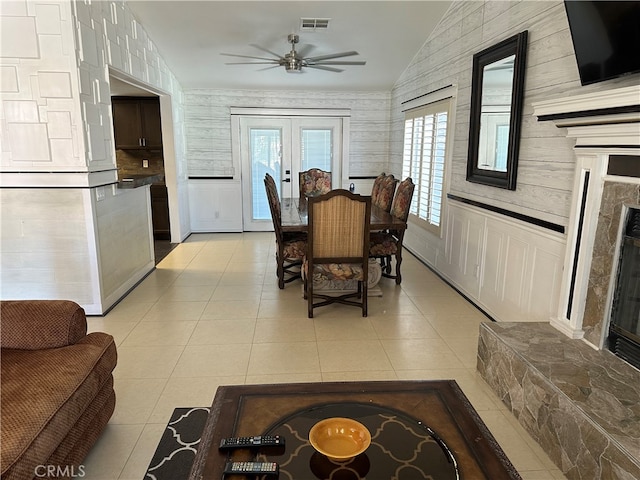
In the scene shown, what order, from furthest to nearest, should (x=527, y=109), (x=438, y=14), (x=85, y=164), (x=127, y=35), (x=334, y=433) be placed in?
(x=438, y=14)
(x=127, y=35)
(x=85, y=164)
(x=527, y=109)
(x=334, y=433)

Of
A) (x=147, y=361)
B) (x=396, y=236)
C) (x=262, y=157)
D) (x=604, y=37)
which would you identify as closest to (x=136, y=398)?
(x=147, y=361)

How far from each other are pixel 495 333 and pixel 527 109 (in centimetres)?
164

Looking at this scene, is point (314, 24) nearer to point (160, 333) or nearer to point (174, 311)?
point (174, 311)

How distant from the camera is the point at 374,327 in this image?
136 inches

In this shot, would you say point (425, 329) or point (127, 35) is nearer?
point (425, 329)

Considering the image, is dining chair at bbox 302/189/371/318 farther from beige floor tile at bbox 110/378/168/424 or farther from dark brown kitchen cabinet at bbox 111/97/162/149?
dark brown kitchen cabinet at bbox 111/97/162/149

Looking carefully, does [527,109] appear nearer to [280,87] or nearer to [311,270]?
[311,270]

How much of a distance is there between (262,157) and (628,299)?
5661 millimetres

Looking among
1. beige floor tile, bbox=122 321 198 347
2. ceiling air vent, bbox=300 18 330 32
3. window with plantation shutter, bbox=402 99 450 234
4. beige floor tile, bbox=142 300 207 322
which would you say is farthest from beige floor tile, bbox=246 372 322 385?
ceiling air vent, bbox=300 18 330 32

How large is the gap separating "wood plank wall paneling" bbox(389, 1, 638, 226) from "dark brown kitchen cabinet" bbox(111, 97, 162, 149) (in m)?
4.25

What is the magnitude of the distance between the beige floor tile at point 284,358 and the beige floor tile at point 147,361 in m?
0.54

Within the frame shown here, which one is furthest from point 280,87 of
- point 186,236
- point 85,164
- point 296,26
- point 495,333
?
point 495,333

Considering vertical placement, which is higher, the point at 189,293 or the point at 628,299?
the point at 628,299

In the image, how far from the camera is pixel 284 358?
2930 millimetres
